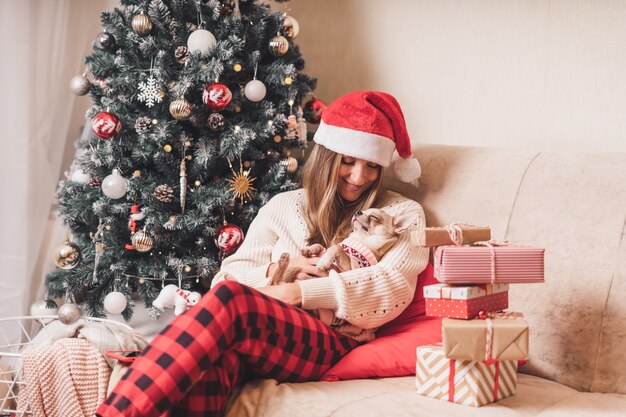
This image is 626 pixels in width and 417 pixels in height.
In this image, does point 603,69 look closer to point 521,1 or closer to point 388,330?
point 521,1

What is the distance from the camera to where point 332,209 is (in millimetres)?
2242

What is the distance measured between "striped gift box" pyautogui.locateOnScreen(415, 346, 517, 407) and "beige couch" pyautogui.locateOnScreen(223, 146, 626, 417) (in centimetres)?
3

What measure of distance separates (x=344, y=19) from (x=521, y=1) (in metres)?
0.90

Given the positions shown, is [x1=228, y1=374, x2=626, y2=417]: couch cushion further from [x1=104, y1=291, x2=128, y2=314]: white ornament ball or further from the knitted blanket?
[x1=104, y1=291, x2=128, y2=314]: white ornament ball

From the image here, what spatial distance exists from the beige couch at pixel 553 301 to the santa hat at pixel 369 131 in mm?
244

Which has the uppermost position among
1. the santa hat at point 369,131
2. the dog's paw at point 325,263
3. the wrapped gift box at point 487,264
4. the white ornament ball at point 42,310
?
the santa hat at point 369,131

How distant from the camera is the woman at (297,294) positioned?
1.49 metres

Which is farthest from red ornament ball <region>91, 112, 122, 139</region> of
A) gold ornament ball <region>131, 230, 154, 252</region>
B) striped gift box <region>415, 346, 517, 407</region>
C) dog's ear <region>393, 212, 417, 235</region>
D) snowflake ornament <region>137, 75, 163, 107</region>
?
striped gift box <region>415, 346, 517, 407</region>

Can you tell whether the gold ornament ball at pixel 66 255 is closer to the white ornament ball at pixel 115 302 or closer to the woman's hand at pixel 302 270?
the white ornament ball at pixel 115 302

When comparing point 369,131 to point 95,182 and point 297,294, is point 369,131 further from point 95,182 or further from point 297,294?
point 95,182

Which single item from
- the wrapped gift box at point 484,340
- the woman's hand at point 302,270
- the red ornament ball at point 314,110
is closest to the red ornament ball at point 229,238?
the woman's hand at point 302,270

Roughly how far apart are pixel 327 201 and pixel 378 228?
274 mm

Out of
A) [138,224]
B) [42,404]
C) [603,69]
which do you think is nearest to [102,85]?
[138,224]

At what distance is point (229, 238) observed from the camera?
2389mm
